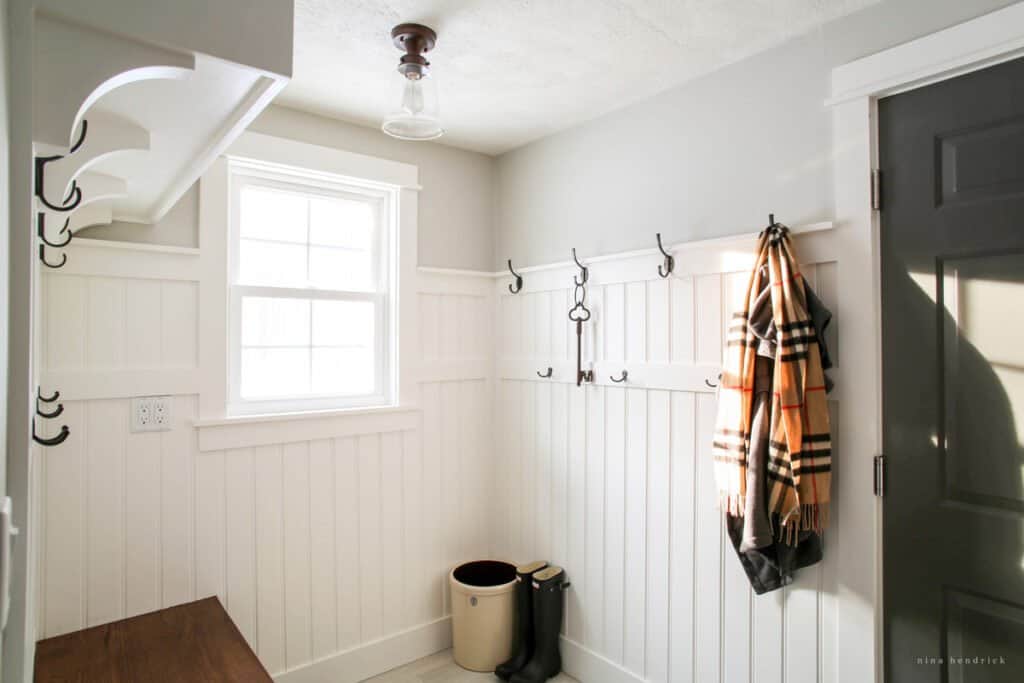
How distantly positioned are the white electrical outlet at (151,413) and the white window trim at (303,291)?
0.38ft

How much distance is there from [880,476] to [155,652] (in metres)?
2.22

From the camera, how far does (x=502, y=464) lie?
307 cm

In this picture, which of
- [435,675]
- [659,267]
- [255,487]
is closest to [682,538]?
[659,267]

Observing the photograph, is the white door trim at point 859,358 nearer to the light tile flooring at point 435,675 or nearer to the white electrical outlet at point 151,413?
the light tile flooring at point 435,675

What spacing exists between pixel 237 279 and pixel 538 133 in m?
1.49

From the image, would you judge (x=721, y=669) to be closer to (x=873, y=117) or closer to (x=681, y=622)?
(x=681, y=622)

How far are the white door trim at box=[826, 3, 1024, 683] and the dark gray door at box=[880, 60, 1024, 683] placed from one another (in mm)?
27

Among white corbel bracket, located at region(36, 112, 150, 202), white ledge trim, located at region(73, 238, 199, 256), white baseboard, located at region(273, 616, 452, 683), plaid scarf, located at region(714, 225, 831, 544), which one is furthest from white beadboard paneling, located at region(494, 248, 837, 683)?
white corbel bracket, located at region(36, 112, 150, 202)

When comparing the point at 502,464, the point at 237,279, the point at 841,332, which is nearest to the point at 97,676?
the point at 237,279

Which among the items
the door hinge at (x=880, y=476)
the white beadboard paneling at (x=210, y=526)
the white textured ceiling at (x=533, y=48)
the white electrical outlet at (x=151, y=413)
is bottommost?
the white beadboard paneling at (x=210, y=526)

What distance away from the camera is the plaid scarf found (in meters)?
1.73

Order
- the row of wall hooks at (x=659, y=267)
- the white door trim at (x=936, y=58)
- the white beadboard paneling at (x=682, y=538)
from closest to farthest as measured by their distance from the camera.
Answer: the white door trim at (x=936, y=58) → the row of wall hooks at (x=659, y=267) → the white beadboard paneling at (x=682, y=538)

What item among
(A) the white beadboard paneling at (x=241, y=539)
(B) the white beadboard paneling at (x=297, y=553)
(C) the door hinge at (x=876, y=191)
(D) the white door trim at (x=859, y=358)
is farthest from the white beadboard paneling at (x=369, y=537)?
(C) the door hinge at (x=876, y=191)

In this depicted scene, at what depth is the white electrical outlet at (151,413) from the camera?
6.91 feet
